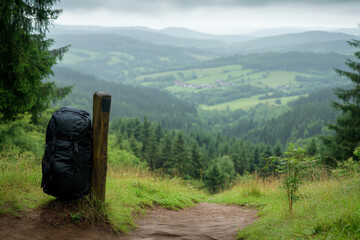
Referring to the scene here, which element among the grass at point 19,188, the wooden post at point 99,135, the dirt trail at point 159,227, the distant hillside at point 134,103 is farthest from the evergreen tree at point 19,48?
the distant hillside at point 134,103

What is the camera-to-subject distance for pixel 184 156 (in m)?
43.3

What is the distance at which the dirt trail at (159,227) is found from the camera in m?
4.02

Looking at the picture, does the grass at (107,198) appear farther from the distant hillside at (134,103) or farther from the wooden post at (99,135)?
the distant hillside at (134,103)

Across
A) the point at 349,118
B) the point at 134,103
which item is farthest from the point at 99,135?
the point at 134,103

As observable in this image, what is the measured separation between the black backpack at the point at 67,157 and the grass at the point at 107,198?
17.4 inches

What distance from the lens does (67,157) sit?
4.02m

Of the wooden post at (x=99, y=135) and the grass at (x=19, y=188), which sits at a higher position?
the wooden post at (x=99, y=135)

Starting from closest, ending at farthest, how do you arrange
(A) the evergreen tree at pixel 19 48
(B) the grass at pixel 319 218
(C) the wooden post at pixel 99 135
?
(B) the grass at pixel 319 218, (C) the wooden post at pixel 99 135, (A) the evergreen tree at pixel 19 48

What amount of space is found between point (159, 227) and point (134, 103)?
550 feet

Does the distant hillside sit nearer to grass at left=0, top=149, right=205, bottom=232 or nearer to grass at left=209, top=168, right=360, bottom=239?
grass at left=0, top=149, right=205, bottom=232

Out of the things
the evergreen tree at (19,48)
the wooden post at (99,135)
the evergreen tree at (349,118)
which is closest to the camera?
the wooden post at (99,135)

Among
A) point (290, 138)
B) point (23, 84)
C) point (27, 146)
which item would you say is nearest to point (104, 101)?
point (23, 84)

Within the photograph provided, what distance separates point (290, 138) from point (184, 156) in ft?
293

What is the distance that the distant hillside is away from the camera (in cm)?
13888
